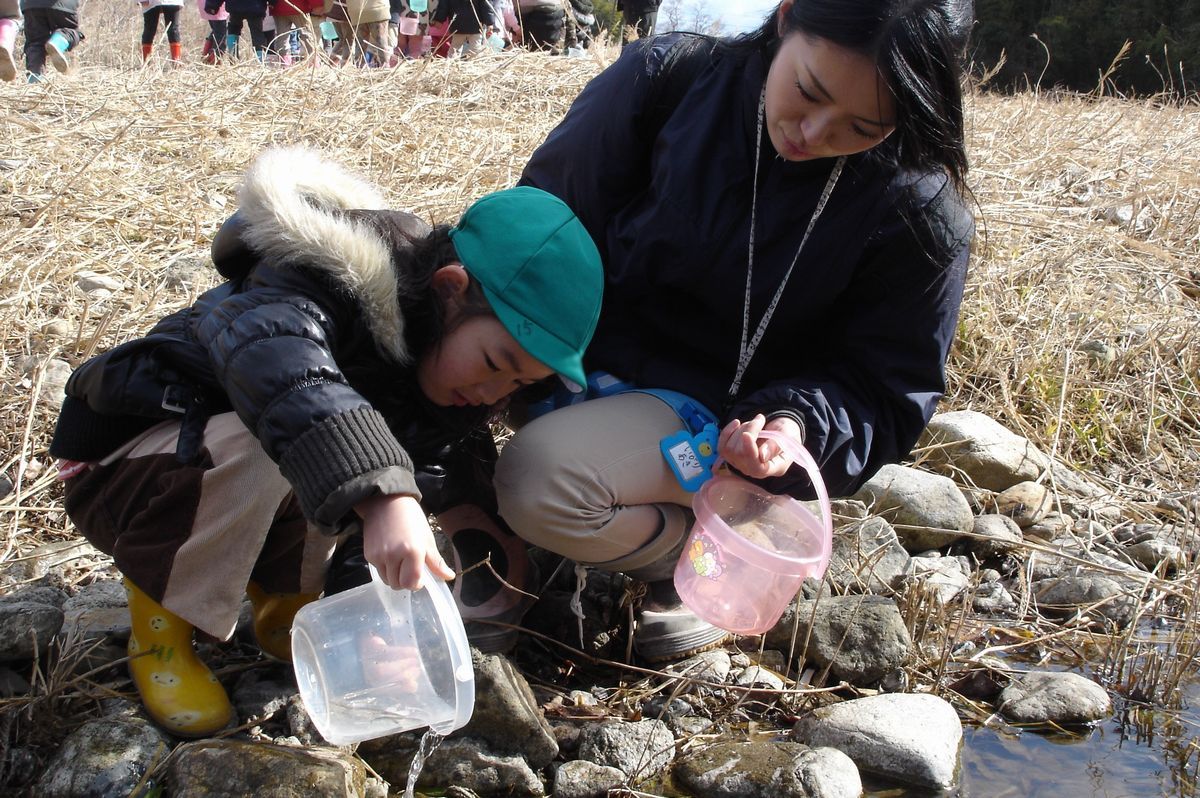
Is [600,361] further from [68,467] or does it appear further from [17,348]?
[17,348]

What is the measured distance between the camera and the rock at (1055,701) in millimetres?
2049

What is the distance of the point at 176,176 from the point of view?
3.97 m

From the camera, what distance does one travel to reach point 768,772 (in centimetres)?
178

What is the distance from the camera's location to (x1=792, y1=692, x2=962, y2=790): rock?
1858 mm

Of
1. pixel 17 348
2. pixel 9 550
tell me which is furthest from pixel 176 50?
pixel 9 550

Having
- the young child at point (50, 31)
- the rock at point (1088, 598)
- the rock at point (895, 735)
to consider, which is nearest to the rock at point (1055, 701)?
the rock at point (895, 735)

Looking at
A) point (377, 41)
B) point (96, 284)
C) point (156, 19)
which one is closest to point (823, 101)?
point (96, 284)

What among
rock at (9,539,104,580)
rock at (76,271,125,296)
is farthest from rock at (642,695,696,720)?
rock at (76,271,125,296)

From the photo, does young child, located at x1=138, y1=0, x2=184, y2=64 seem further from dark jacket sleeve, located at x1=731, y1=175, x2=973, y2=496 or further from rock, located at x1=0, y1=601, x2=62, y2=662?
dark jacket sleeve, located at x1=731, y1=175, x2=973, y2=496

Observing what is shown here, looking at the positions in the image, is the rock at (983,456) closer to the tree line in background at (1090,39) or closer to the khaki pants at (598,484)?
the khaki pants at (598,484)

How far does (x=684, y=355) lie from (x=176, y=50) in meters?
7.13

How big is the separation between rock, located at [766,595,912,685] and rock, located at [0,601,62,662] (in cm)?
130

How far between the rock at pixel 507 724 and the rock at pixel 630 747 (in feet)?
0.22

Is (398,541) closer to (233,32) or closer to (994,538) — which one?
(994,538)
